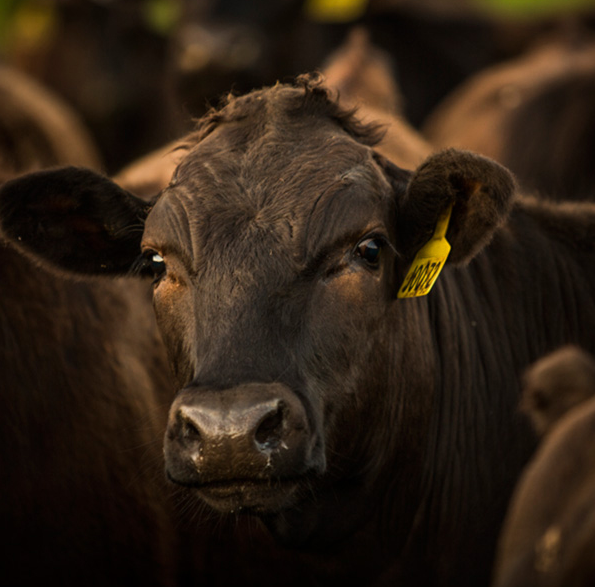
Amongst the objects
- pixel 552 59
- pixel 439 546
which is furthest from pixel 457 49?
pixel 439 546

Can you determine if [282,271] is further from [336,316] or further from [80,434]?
[80,434]

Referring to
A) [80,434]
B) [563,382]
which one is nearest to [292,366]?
[563,382]

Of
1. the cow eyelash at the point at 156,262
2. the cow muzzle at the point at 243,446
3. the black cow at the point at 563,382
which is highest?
the black cow at the point at 563,382

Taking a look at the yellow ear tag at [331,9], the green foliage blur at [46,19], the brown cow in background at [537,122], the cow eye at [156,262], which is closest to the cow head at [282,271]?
the cow eye at [156,262]

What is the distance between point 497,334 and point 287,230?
1.34 meters

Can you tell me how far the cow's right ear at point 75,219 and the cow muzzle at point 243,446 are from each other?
1.14 m

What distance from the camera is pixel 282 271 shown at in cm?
370

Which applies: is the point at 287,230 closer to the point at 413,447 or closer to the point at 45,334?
the point at 413,447

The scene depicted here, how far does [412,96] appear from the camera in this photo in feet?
38.7

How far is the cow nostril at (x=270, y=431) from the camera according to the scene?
11.0 ft

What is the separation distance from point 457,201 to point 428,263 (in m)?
0.27

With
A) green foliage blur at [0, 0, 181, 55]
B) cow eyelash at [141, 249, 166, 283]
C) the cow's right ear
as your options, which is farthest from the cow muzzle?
green foliage blur at [0, 0, 181, 55]

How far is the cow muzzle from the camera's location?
3311 mm

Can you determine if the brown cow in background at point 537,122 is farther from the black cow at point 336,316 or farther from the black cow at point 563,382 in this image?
the black cow at point 563,382
